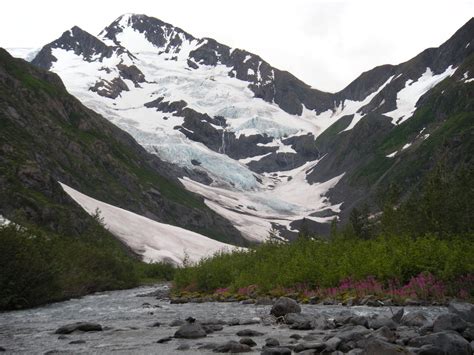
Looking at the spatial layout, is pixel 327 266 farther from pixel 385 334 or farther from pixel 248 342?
pixel 385 334

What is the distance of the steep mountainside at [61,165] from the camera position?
84181 mm

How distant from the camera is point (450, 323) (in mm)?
14273

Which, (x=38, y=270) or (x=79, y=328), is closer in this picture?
(x=79, y=328)

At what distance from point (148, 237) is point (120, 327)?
9298 cm

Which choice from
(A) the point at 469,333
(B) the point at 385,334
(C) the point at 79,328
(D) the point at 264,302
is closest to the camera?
(A) the point at 469,333

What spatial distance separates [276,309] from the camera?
21.2 m

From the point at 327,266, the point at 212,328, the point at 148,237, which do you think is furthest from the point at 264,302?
the point at 148,237

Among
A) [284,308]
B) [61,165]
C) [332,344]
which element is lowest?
[332,344]

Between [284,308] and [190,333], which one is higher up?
[284,308]

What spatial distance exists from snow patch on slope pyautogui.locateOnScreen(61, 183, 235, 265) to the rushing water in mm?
72317

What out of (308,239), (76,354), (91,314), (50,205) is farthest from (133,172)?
(76,354)

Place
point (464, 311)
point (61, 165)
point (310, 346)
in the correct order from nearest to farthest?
point (310, 346) < point (464, 311) < point (61, 165)

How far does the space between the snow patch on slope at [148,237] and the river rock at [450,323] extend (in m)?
86.1

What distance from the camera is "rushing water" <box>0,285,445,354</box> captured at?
15.5m
